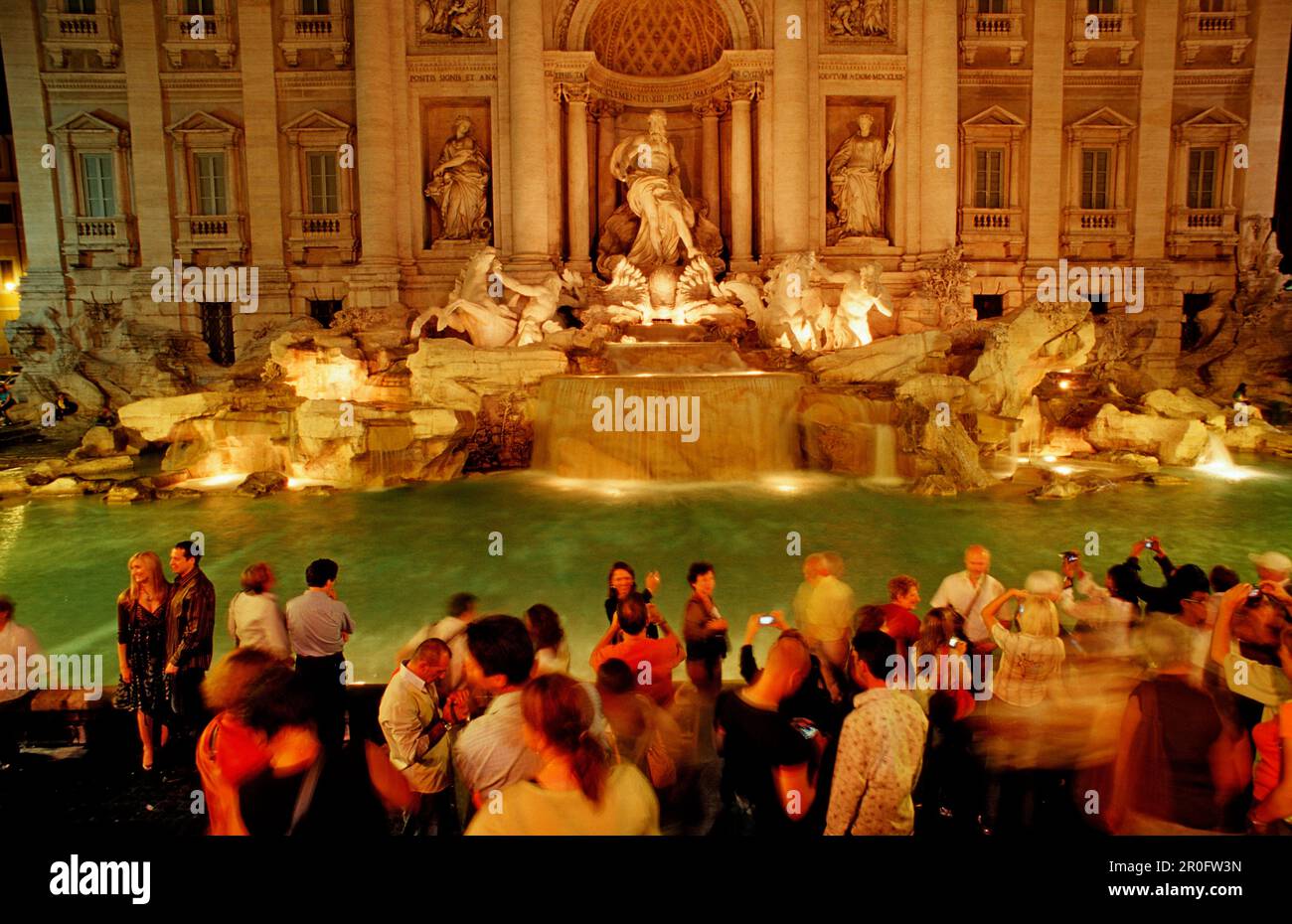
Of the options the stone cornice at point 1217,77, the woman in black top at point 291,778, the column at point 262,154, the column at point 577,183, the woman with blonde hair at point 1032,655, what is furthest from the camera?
the stone cornice at point 1217,77

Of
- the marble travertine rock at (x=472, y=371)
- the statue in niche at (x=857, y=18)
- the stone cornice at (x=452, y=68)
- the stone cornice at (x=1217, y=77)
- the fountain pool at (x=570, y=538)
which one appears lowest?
the fountain pool at (x=570, y=538)

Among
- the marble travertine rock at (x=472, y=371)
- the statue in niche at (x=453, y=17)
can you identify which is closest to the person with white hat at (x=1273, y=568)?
the marble travertine rock at (x=472, y=371)

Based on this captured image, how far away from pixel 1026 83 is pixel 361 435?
15756mm

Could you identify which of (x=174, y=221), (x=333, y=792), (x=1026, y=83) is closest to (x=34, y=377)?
(x=174, y=221)

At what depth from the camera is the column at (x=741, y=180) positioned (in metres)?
16.7

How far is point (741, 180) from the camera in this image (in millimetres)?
16922

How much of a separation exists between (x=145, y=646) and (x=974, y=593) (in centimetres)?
399

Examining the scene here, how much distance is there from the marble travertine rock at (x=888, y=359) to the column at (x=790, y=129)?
16.8 feet

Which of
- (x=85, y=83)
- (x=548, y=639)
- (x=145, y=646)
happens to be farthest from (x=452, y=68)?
(x=548, y=639)

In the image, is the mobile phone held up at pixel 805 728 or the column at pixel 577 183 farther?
the column at pixel 577 183

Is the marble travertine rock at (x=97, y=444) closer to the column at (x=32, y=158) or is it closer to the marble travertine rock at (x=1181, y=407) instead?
the column at (x=32, y=158)

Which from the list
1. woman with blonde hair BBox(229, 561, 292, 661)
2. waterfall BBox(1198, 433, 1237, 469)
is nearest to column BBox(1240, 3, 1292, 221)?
waterfall BBox(1198, 433, 1237, 469)

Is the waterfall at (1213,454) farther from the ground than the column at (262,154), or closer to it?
closer to it

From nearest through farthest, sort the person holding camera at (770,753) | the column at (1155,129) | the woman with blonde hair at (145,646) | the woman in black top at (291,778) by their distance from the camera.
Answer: the woman in black top at (291,778) < the person holding camera at (770,753) < the woman with blonde hair at (145,646) < the column at (1155,129)
